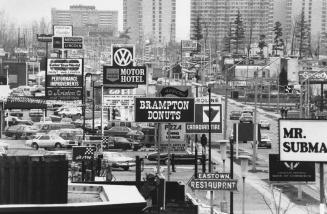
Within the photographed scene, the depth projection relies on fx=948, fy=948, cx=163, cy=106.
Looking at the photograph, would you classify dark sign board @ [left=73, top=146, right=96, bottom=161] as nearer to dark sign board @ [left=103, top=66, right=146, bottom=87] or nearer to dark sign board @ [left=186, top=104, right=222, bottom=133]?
dark sign board @ [left=186, top=104, right=222, bottom=133]

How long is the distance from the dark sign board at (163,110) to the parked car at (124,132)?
34054 mm

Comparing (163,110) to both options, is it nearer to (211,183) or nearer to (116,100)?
(211,183)

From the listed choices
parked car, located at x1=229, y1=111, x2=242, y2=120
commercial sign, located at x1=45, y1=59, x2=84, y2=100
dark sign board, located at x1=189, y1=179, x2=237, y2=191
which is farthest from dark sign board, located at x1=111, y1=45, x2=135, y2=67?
parked car, located at x1=229, y1=111, x2=242, y2=120

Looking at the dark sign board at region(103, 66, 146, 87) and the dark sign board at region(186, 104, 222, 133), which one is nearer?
the dark sign board at region(186, 104, 222, 133)

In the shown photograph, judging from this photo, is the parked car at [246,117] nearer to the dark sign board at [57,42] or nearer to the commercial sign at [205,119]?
the dark sign board at [57,42]

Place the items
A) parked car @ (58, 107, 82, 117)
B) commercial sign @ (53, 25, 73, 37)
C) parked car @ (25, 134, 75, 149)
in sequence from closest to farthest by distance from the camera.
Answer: parked car @ (25, 134, 75, 149) → commercial sign @ (53, 25, 73, 37) → parked car @ (58, 107, 82, 117)

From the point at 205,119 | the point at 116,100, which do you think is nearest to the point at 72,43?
the point at 116,100

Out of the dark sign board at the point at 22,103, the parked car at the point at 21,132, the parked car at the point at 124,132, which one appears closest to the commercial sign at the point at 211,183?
the parked car at the point at 124,132

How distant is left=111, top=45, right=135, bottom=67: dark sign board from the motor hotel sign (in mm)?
36550

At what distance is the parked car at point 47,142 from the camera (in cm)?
5997

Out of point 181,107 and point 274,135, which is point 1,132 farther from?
point 181,107

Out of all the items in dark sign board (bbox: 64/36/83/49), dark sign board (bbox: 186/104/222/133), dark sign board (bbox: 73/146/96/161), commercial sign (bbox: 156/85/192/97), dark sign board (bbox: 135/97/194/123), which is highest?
dark sign board (bbox: 64/36/83/49)

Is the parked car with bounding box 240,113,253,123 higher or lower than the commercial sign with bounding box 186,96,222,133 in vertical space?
lower

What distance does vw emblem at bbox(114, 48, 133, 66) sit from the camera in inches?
2127
